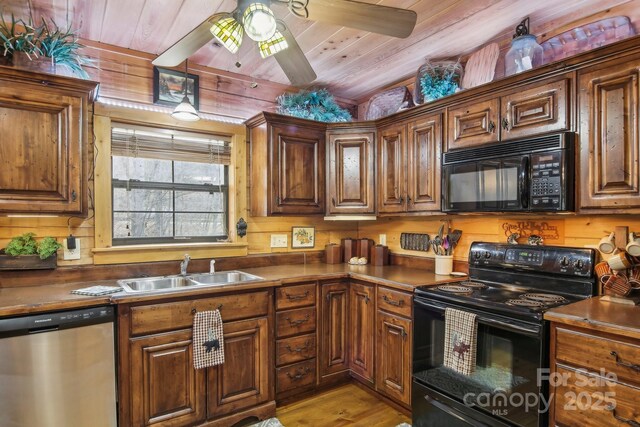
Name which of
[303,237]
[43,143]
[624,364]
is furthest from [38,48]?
[624,364]

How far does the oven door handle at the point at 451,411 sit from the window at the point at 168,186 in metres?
1.96

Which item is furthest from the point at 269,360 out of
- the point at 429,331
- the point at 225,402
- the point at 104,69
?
the point at 104,69

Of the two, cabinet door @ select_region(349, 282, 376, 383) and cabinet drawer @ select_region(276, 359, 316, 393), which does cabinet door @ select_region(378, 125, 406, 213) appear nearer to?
cabinet door @ select_region(349, 282, 376, 383)

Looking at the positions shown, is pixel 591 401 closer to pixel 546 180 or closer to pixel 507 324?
pixel 507 324

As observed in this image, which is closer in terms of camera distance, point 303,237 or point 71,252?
point 71,252

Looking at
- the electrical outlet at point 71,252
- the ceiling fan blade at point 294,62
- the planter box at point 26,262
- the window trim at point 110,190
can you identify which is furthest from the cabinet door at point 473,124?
the planter box at point 26,262

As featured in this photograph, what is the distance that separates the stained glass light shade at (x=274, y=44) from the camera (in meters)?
1.71

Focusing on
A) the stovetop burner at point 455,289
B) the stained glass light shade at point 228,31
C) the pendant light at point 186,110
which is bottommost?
the stovetop burner at point 455,289

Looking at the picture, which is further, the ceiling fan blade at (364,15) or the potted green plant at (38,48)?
the potted green plant at (38,48)

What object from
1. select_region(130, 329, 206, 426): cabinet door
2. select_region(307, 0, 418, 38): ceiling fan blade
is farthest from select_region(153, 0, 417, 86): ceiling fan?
select_region(130, 329, 206, 426): cabinet door

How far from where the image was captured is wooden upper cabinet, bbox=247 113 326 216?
292 cm

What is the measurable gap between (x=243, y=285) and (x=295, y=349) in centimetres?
67

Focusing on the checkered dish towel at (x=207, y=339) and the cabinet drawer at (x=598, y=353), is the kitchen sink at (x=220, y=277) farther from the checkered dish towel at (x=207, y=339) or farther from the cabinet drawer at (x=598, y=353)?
the cabinet drawer at (x=598, y=353)

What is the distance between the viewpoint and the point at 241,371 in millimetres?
2430
